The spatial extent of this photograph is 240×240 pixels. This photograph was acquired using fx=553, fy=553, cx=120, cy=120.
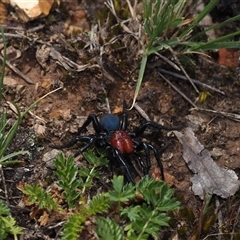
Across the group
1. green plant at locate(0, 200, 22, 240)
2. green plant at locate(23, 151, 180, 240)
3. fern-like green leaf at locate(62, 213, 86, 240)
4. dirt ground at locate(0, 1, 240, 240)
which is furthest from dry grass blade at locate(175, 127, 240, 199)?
green plant at locate(0, 200, 22, 240)

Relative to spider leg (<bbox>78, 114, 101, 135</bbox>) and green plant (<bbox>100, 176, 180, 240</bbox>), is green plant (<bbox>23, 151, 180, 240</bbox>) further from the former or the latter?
spider leg (<bbox>78, 114, 101, 135</bbox>)

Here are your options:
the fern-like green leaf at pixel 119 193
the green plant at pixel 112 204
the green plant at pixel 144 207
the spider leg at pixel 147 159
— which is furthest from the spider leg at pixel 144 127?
the fern-like green leaf at pixel 119 193

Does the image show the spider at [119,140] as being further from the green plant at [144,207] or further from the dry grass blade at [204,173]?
the green plant at [144,207]

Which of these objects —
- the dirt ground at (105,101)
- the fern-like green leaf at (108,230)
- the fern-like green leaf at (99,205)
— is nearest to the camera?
A: the fern-like green leaf at (108,230)

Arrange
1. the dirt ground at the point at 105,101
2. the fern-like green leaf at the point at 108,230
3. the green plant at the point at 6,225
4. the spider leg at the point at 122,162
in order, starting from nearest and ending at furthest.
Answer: the fern-like green leaf at the point at 108,230
the green plant at the point at 6,225
the spider leg at the point at 122,162
the dirt ground at the point at 105,101

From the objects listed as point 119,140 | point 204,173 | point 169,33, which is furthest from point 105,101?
point 204,173

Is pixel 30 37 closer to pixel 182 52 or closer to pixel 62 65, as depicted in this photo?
pixel 62 65

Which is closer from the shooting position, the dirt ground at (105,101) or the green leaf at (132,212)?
the green leaf at (132,212)
